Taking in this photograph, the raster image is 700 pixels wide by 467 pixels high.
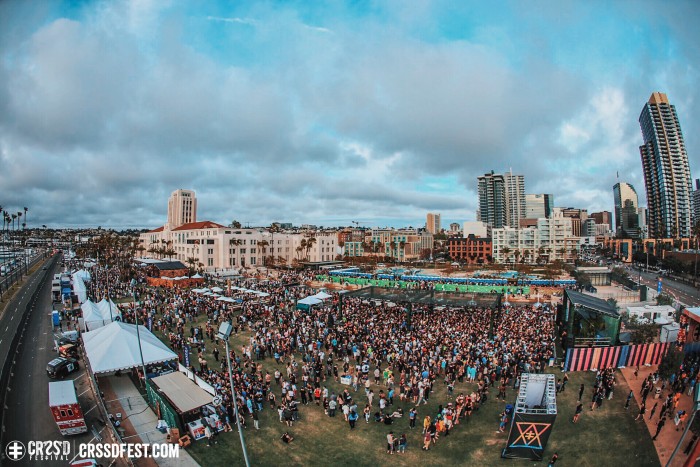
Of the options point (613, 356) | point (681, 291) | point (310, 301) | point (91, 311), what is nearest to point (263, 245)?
point (310, 301)

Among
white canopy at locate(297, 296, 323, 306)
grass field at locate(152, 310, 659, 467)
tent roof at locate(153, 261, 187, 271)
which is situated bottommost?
grass field at locate(152, 310, 659, 467)

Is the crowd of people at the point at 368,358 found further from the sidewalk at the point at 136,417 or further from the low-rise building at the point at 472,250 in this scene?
the low-rise building at the point at 472,250

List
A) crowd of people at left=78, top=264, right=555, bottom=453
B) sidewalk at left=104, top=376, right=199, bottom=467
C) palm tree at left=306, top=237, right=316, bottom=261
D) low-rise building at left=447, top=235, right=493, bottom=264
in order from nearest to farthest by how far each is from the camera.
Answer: sidewalk at left=104, top=376, right=199, bottom=467 → crowd of people at left=78, top=264, right=555, bottom=453 → palm tree at left=306, top=237, right=316, bottom=261 → low-rise building at left=447, top=235, right=493, bottom=264

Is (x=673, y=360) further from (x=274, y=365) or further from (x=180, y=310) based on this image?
(x=180, y=310)

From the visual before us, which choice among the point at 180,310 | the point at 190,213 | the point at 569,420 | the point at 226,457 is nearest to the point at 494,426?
the point at 569,420

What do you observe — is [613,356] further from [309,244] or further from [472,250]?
[472,250]

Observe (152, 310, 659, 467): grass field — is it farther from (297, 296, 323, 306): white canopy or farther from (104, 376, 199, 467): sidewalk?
(297, 296, 323, 306): white canopy

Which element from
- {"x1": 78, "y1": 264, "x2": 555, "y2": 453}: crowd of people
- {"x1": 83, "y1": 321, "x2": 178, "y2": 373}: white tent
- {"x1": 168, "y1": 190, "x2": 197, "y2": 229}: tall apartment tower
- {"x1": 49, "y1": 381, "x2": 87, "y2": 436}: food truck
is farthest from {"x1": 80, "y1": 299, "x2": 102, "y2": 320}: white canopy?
{"x1": 168, "y1": 190, "x2": 197, "y2": 229}: tall apartment tower
